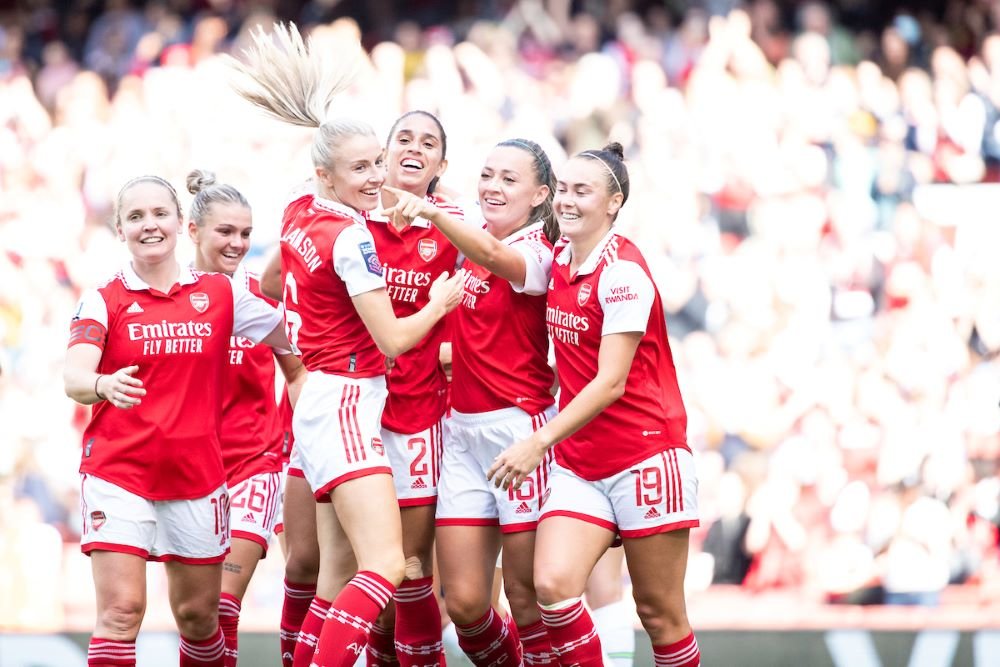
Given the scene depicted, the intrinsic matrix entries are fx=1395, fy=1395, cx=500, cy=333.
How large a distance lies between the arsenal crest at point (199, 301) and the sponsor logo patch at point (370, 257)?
24.7 inches

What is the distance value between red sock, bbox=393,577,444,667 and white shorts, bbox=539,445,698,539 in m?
0.61

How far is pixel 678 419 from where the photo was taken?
4.41 m

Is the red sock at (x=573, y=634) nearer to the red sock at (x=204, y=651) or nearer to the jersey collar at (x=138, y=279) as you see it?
the red sock at (x=204, y=651)

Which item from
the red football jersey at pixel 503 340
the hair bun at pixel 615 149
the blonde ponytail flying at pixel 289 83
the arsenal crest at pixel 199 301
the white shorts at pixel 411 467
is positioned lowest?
the white shorts at pixel 411 467

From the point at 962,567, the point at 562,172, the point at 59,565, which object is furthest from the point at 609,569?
the point at 59,565

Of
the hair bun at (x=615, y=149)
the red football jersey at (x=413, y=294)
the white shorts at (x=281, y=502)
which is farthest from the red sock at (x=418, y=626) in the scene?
the hair bun at (x=615, y=149)

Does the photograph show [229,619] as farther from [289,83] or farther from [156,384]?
[289,83]

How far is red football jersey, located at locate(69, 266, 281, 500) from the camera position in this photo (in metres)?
4.35

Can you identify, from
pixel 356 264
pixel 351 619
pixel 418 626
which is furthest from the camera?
pixel 418 626

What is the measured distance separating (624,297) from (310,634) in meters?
1.48

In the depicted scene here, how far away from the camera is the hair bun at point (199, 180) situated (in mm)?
5387

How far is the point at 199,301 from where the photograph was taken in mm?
4500

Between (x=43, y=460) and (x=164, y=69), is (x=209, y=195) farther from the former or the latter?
(x=164, y=69)

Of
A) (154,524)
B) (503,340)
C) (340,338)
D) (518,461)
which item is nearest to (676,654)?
(518,461)
